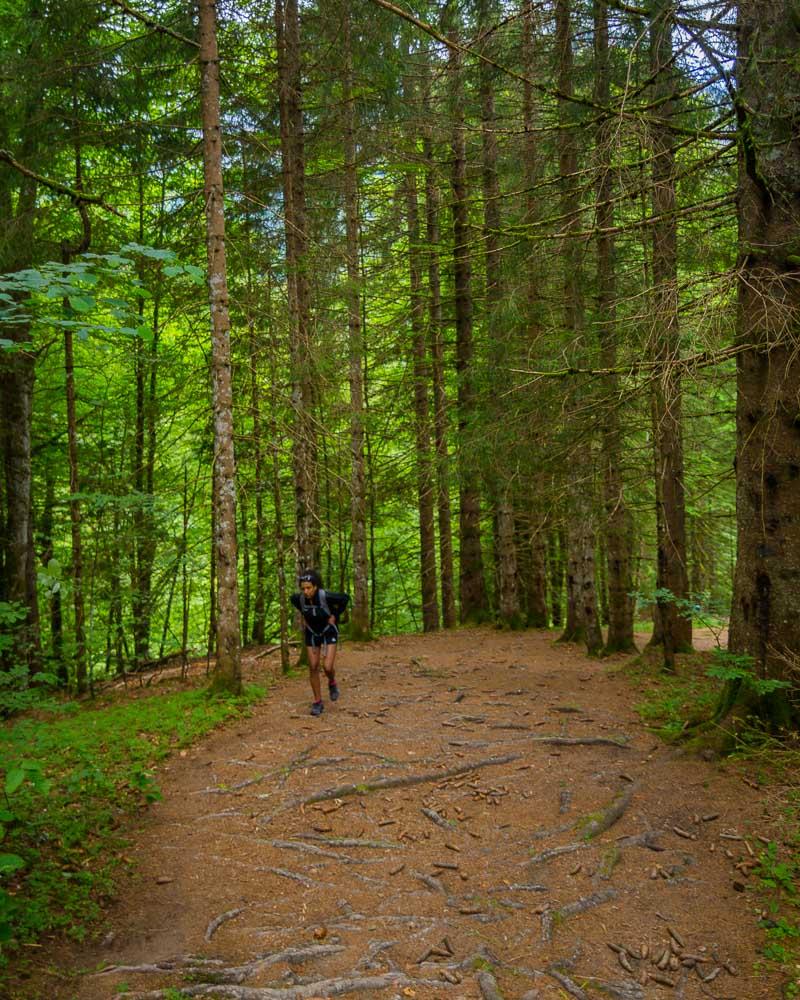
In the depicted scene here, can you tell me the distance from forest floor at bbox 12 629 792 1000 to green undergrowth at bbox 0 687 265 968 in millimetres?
221

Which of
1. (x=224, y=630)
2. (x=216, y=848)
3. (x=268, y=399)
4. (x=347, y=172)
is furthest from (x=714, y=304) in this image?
(x=347, y=172)

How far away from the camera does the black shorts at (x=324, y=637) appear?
26.1 feet

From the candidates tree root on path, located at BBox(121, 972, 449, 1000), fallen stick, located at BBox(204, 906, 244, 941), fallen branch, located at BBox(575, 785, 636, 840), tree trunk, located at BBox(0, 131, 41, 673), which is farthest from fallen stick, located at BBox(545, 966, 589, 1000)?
tree trunk, located at BBox(0, 131, 41, 673)

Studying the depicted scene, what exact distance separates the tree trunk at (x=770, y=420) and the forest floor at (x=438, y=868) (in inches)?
47.0

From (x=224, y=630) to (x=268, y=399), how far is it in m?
4.67

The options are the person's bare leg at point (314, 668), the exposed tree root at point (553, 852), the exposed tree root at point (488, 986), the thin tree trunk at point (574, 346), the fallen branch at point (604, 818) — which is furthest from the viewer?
the person's bare leg at point (314, 668)

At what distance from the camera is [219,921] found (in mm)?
4227

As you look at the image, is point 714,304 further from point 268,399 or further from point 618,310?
point 268,399

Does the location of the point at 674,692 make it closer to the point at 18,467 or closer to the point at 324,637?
the point at 324,637

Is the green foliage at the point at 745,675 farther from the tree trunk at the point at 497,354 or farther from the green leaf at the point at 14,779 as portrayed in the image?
the green leaf at the point at 14,779

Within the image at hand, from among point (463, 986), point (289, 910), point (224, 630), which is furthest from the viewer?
point (224, 630)

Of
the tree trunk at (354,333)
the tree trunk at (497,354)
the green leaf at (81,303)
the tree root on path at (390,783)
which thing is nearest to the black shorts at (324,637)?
the tree root on path at (390,783)

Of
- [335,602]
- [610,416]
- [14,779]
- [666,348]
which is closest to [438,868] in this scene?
[14,779]

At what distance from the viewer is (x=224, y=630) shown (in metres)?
8.67
